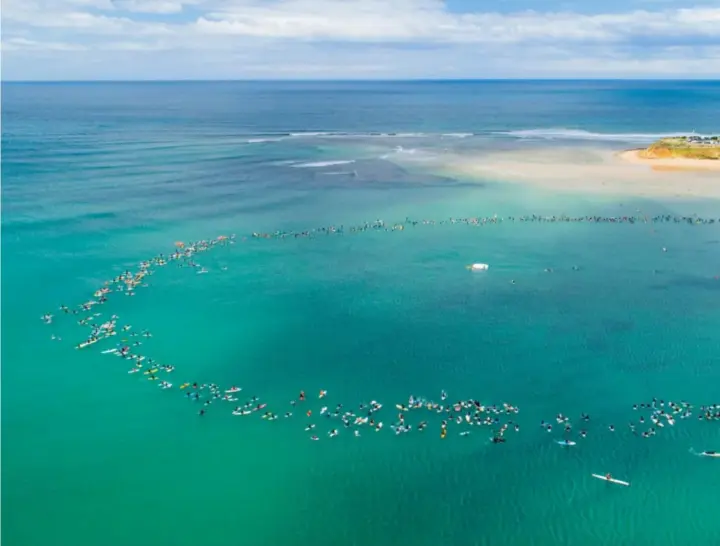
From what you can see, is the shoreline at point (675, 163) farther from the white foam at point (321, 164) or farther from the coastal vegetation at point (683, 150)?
the white foam at point (321, 164)

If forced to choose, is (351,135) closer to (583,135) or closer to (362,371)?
(583,135)

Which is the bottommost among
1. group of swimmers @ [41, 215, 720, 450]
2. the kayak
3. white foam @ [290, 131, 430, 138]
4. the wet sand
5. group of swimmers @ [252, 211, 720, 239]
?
the kayak

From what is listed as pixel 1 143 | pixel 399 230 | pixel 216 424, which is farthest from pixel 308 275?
pixel 1 143

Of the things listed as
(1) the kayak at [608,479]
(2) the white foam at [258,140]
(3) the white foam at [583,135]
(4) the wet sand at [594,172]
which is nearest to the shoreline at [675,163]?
(4) the wet sand at [594,172]

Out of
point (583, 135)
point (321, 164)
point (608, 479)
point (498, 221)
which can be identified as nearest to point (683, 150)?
point (583, 135)

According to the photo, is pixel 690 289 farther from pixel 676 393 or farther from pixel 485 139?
pixel 485 139

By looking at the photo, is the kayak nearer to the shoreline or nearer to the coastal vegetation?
the shoreline

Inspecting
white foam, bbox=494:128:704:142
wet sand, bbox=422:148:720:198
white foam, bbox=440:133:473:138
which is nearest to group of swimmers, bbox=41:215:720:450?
wet sand, bbox=422:148:720:198
